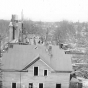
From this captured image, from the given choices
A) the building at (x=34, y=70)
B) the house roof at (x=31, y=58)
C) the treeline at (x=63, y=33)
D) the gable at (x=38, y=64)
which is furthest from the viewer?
the treeline at (x=63, y=33)

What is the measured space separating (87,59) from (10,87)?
2755cm

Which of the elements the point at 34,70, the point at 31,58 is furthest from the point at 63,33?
the point at 34,70

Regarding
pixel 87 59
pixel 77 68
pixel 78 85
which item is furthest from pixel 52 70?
pixel 87 59

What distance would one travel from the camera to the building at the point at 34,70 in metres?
24.3

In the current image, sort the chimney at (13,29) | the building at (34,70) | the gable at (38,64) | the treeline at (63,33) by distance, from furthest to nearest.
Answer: the treeline at (63,33) < the chimney at (13,29) < the building at (34,70) < the gable at (38,64)

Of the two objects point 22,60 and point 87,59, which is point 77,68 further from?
point 22,60

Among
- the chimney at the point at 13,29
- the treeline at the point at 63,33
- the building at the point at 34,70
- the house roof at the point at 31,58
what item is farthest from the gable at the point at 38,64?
the treeline at the point at 63,33

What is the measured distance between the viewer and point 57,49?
87.4ft

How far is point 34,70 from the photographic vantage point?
24453 mm

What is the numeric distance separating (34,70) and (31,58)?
5.50 feet

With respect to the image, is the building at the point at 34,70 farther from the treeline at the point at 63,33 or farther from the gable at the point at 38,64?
the treeline at the point at 63,33

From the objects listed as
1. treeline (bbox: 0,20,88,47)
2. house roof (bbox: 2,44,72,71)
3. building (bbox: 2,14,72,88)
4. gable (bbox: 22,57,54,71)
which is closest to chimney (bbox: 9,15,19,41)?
treeline (bbox: 0,20,88,47)

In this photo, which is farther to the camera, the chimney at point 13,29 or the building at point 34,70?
the chimney at point 13,29

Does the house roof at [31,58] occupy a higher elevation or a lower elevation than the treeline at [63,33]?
lower
